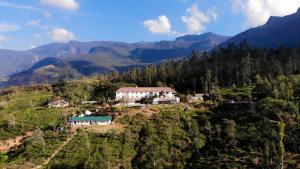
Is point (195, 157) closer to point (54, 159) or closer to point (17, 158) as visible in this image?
point (54, 159)

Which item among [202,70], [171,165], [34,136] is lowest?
[171,165]

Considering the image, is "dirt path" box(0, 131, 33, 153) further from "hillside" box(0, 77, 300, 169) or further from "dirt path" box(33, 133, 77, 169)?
"dirt path" box(33, 133, 77, 169)

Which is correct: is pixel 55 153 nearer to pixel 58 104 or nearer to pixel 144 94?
pixel 58 104

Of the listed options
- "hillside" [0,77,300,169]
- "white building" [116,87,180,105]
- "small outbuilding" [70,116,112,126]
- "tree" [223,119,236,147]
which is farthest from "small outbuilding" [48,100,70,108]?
"tree" [223,119,236,147]

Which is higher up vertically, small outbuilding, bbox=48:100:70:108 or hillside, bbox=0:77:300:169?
small outbuilding, bbox=48:100:70:108

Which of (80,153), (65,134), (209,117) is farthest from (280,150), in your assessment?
(65,134)

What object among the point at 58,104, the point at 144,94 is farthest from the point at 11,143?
the point at 144,94
